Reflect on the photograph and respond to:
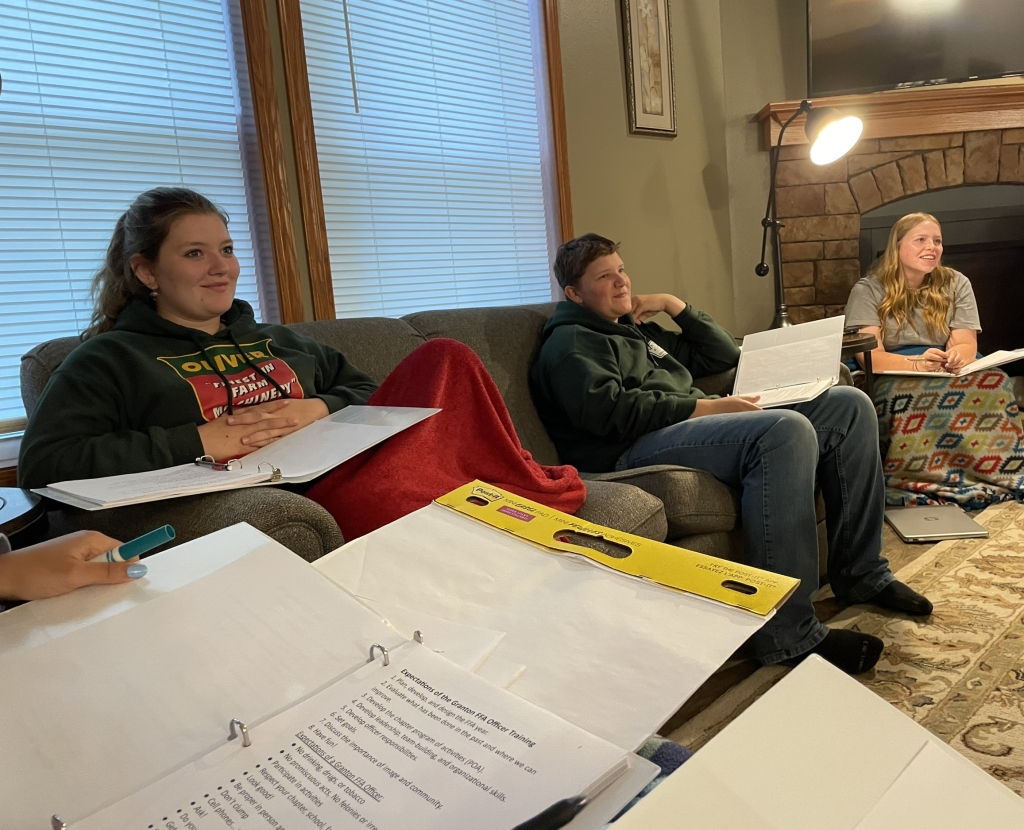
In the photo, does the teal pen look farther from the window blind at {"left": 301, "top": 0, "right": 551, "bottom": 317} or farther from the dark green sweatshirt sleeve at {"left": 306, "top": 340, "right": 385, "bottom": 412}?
the window blind at {"left": 301, "top": 0, "right": 551, "bottom": 317}

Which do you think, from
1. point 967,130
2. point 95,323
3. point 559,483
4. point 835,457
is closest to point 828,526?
point 835,457

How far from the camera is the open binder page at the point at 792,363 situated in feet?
6.30

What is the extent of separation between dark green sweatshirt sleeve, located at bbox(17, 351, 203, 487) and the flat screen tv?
323 centimetres

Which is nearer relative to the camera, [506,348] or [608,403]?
[608,403]

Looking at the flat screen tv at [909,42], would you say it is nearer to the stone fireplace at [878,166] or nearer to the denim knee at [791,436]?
the stone fireplace at [878,166]

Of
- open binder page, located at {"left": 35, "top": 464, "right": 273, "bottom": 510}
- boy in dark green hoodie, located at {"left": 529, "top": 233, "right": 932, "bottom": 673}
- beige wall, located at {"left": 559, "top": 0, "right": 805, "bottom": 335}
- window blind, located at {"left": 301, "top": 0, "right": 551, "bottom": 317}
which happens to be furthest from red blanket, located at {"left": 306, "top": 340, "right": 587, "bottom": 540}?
beige wall, located at {"left": 559, "top": 0, "right": 805, "bottom": 335}

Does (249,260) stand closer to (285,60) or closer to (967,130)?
(285,60)

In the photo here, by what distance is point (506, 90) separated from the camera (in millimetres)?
2779

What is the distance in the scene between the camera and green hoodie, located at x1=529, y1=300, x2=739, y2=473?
6.19ft

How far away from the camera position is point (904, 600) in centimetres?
183

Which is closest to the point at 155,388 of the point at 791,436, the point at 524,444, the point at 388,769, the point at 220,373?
the point at 220,373

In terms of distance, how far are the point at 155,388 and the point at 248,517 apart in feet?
1.81

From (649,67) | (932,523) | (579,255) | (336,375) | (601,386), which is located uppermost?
(649,67)

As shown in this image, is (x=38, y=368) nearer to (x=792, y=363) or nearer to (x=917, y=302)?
(x=792, y=363)
